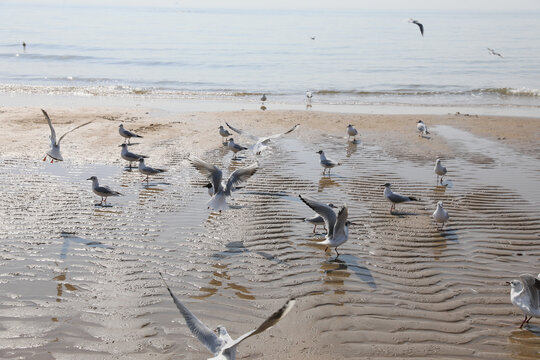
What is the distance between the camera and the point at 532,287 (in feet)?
20.8

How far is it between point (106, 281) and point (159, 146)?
26.7 ft

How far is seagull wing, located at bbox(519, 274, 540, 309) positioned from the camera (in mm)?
6289

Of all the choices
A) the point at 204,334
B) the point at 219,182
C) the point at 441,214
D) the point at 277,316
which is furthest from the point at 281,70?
the point at 277,316

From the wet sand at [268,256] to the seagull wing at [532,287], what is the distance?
0.32 m

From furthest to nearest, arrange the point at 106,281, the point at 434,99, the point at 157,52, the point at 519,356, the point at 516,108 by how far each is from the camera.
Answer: the point at 157,52 < the point at 434,99 < the point at 516,108 < the point at 106,281 < the point at 519,356

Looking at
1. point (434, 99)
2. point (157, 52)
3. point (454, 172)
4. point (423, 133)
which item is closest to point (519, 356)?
point (454, 172)

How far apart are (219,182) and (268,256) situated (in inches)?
91.2

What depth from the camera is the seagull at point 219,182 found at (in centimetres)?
939

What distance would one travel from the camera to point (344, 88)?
2928cm

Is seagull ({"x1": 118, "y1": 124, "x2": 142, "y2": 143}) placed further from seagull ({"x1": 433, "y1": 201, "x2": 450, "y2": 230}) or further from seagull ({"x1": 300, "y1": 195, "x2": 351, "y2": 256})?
seagull ({"x1": 433, "y1": 201, "x2": 450, "y2": 230})

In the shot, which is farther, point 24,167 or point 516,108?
point 516,108

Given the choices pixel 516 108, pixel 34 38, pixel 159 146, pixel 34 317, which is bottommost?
pixel 34 317

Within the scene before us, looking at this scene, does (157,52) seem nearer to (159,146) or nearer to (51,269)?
(159,146)

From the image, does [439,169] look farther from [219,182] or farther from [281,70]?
[281,70]
